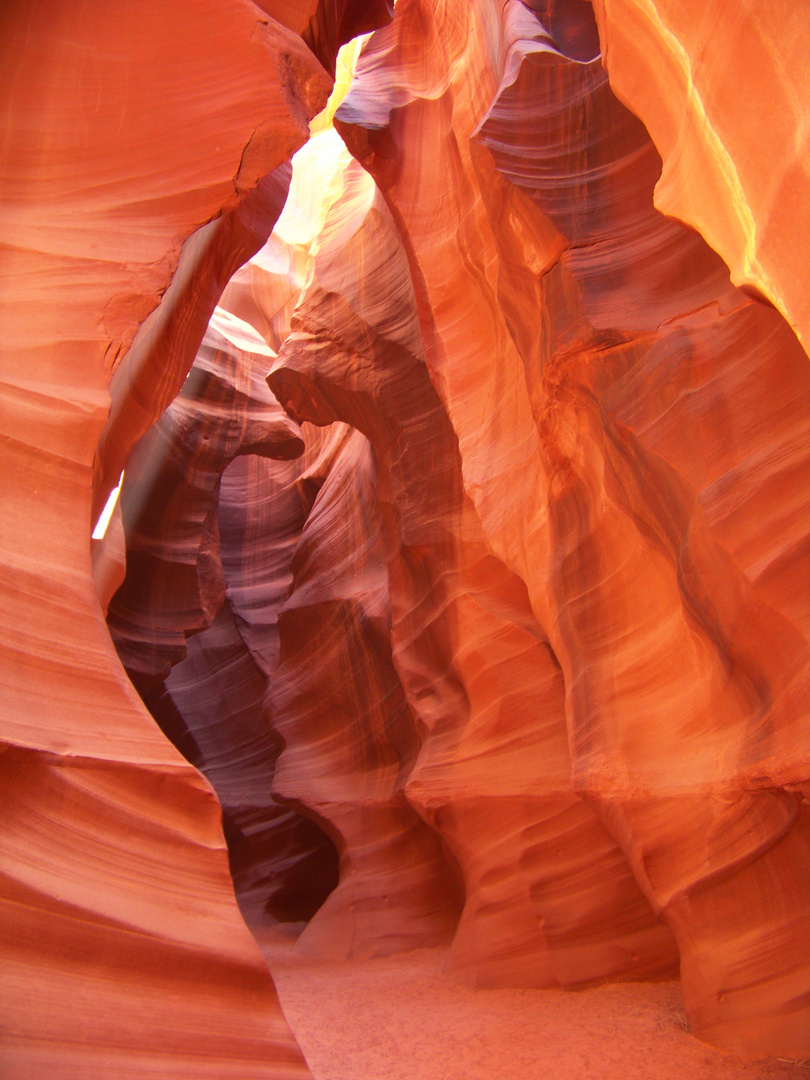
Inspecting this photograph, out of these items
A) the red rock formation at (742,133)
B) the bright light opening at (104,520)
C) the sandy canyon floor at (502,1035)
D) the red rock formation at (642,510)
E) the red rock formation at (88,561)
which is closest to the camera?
the red rock formation at (742,133)

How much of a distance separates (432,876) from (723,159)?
7590 mm

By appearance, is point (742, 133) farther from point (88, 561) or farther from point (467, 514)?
point (467, 514)

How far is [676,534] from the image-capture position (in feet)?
15.1

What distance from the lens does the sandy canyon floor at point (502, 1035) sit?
449 cm

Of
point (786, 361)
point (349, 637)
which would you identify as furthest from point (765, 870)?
point (349, 637)

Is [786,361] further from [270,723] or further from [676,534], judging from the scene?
[270,723]

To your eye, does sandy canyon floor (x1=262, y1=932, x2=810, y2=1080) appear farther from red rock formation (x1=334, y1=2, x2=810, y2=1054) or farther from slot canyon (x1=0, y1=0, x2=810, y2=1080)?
red rock formation (x1=334, y1=2, x2=810, y2=1054)

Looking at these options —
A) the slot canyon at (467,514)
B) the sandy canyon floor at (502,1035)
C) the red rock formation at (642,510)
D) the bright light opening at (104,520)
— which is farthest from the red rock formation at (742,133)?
the bright light opening at (104,520)

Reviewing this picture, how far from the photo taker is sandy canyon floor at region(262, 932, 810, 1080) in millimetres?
4488

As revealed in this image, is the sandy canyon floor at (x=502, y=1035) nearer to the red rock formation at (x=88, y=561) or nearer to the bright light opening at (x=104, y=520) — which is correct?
the red rock formation at (x=88, y=561)

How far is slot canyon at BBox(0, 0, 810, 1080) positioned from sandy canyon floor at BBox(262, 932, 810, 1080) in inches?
1.9

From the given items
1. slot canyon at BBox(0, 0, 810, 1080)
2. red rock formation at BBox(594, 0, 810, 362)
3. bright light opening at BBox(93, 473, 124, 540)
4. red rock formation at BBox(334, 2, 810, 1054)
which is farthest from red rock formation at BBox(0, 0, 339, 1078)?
bright light opening at BBox(93, 473, 124, 540)

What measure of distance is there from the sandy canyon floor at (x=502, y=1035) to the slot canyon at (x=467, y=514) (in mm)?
48

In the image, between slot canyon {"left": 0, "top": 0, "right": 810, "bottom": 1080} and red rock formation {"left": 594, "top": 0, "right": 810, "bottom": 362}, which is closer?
red rock formation {"left": 594, "top": 0, "right": 810, "bottom": 362}
